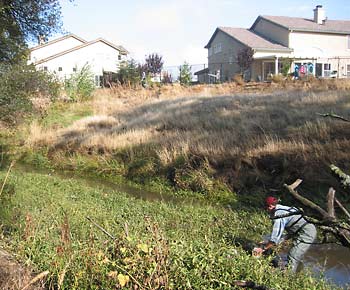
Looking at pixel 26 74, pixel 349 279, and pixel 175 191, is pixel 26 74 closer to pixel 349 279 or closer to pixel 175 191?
pixel 175 191

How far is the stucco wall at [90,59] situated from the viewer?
170 ft

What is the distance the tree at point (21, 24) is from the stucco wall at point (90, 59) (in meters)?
38.8

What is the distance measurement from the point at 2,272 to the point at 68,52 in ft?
164

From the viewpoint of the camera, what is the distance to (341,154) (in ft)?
37.3

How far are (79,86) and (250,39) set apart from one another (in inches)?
914

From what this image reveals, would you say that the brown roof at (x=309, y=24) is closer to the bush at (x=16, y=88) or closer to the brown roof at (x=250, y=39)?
the brown roof at (x=250, y=39)

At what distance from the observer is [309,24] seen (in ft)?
155

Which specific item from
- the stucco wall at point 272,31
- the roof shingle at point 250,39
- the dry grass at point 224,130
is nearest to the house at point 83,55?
the roof shingle at point 250,39

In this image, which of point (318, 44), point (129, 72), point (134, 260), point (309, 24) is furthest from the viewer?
point (309, 24)

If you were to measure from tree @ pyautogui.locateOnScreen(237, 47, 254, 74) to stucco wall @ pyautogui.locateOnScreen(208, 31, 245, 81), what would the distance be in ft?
6.45

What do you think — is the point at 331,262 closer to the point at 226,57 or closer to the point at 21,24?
the point at 21,24

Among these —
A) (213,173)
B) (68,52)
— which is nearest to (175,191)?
(213,173)

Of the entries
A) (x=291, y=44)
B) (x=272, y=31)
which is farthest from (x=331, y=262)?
(x=272, y=31)

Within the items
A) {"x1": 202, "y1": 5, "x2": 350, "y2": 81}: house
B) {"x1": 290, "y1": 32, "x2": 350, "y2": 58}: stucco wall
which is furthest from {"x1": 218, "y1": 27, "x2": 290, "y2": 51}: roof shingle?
{"x1": 290, "y1": 32, "x2": 350, "y2": 58}: stucco wall
